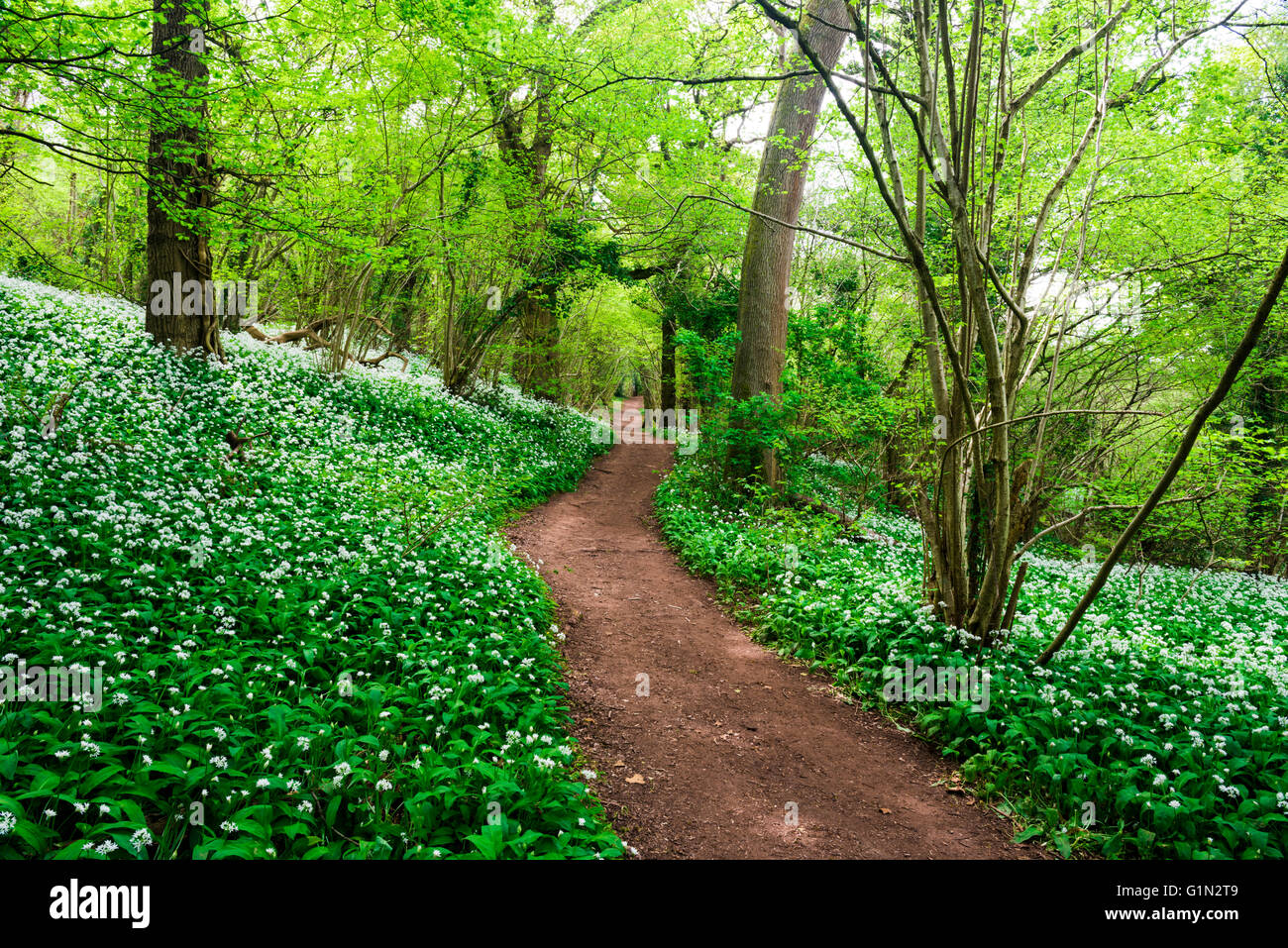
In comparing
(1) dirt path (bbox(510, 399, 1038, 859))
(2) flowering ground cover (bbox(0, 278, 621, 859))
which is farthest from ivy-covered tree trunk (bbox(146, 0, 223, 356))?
(1) dirt path (bbox(510, 399, 1038, 859))

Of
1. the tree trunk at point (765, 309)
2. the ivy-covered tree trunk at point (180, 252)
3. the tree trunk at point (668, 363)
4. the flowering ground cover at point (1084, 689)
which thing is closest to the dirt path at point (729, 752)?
the flowering ground cover at point (1084, 689)

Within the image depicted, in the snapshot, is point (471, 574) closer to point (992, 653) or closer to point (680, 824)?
point (680, 824)

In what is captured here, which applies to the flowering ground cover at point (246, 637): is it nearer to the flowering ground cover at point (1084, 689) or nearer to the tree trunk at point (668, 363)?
the flowering ground cover at point (1084, 689)

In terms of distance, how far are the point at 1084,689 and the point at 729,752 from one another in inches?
113

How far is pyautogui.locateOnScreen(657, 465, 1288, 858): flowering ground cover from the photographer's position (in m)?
3.30

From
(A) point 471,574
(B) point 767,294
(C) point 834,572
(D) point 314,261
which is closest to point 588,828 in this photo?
(A) point 471,574

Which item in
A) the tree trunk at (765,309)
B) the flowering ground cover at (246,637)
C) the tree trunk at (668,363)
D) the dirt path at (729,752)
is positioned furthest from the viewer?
the tree trunk at (668,363)

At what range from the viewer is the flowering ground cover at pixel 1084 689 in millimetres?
3299

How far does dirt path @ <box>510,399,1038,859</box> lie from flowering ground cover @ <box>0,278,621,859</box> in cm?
42

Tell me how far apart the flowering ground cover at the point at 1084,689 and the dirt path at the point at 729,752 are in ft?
1.16

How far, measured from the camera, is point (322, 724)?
128 inches

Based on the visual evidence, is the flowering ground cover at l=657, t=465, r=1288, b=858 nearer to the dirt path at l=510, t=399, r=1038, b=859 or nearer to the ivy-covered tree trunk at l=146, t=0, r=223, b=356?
the dirt path at l=510, t=399, r=1038, b=859
